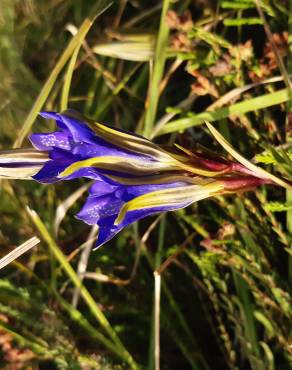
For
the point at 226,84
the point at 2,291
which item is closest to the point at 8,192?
the point at 2,291

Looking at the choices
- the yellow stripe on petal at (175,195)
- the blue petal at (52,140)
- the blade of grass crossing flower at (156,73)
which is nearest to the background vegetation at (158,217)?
the blade of grass crossing flower at (156,73)

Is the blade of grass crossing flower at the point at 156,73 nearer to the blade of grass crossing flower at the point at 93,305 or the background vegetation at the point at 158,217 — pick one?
the background vegetation at the point at 158,217

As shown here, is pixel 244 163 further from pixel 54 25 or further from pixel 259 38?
pixel 54 25

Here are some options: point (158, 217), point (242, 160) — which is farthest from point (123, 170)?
point (158, 217)

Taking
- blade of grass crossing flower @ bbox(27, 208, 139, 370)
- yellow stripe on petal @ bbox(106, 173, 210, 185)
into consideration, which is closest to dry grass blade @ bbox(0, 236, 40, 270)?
blade of grass crossing flower @ bbox(27, 208, 139, 370)

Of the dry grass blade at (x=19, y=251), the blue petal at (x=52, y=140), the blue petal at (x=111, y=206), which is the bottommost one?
the dry grass blade at (x=19, y=251)

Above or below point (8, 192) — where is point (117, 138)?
above
